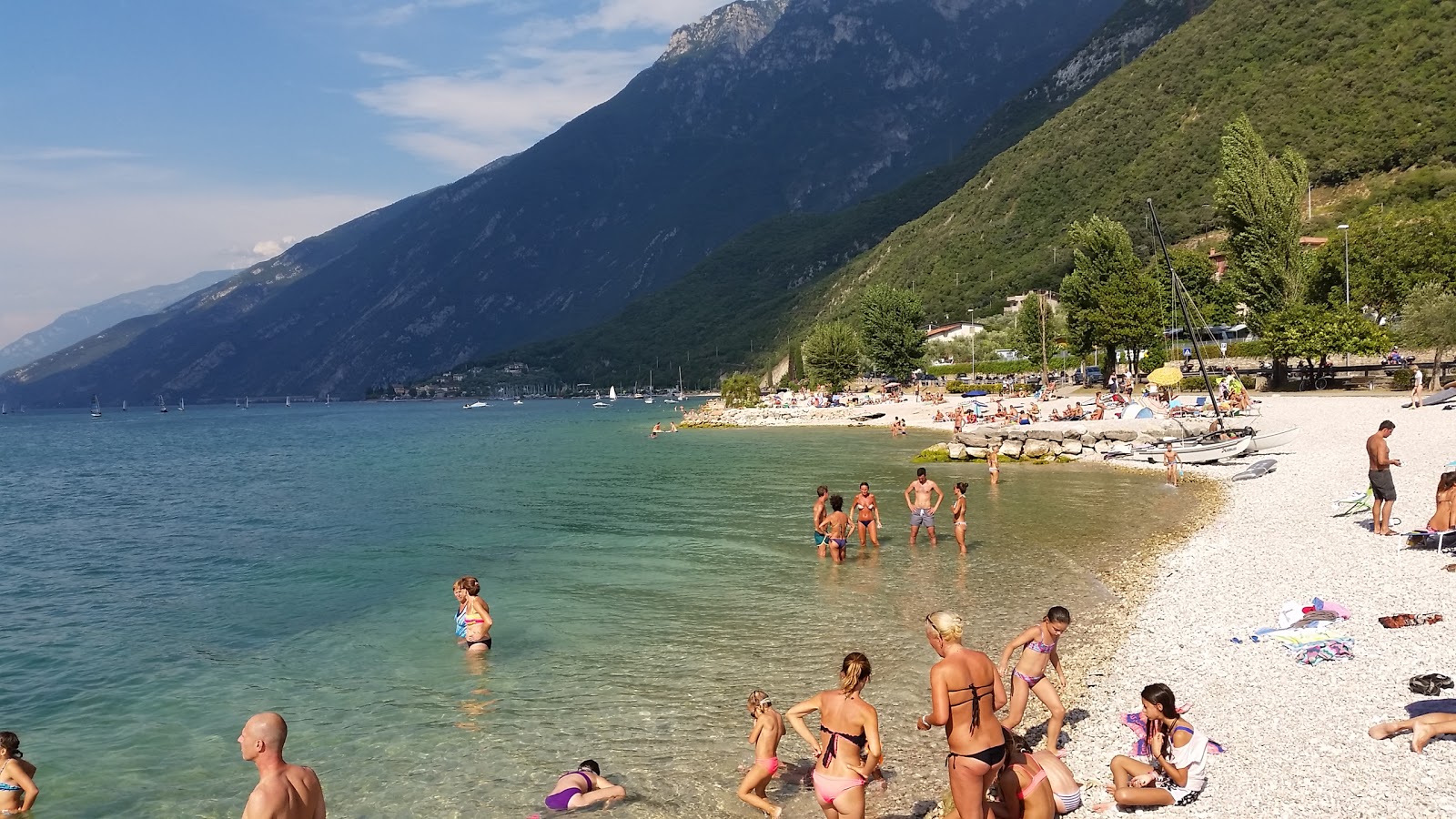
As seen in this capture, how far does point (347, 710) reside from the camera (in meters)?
10.8

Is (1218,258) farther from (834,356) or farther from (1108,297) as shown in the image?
(834,356)

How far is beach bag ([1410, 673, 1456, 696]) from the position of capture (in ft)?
25.2

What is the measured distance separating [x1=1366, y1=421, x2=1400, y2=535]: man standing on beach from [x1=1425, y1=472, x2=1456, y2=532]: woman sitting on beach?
103cm

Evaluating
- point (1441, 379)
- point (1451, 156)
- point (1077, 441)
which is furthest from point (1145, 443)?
point (1451, 156)

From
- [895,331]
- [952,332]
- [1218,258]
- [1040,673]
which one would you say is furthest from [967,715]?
[952,332]

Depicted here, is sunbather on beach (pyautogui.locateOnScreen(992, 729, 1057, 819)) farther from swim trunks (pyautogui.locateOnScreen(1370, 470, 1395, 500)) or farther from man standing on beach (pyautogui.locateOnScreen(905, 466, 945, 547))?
man standing on beach (pyautogui.locateOnScreen(905, 466, 945, 547))

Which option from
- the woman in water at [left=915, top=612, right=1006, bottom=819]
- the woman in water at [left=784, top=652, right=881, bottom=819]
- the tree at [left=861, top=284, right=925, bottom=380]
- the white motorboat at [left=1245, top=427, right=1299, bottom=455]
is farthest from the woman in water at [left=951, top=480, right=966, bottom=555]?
the tree at [left=861, top=284, right=925, bottom=380]

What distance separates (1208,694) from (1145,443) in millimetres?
29634

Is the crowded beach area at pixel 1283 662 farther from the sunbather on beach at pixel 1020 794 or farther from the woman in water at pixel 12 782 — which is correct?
the woman in water at pixel 12 782

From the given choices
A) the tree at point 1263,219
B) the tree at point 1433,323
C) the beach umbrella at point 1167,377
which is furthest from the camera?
the tree at point 1263,219

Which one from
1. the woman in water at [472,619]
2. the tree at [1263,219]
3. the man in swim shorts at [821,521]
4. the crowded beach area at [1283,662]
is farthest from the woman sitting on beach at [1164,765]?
the tree at [1263,219]

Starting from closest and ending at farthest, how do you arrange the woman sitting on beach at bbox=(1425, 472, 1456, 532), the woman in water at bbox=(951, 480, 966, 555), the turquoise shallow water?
the turquoise shallow water → the woman sitting on beach at bbox=(1425, 472, 1456, 532) → the woman in water at bbox=(951, 480, 966, 555)

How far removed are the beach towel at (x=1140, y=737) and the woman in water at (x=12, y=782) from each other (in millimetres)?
10877

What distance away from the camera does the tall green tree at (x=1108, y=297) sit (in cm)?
6419
